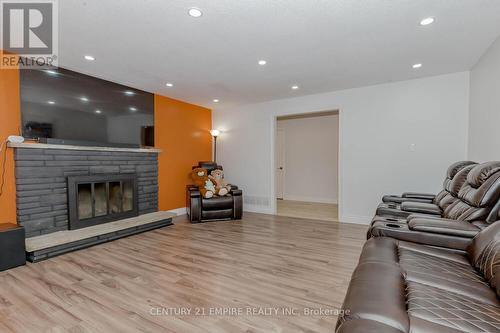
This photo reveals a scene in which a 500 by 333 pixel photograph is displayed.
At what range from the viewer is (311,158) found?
6926 millimetres

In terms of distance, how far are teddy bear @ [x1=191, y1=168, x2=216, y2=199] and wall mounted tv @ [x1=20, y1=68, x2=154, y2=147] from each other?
3.58ft

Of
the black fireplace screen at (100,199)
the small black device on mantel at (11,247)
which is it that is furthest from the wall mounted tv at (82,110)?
the small black device on mantel at (11,247)

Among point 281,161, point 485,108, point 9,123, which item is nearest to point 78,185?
point 9,123

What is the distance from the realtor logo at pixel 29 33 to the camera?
216 centimetres

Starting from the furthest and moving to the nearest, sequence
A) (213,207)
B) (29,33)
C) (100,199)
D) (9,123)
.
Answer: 1. (213,207)
2. (100,199)
3. (9,123)
4. (29,33)

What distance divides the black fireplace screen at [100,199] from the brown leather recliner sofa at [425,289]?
3.77 meters

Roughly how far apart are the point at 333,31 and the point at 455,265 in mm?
2243

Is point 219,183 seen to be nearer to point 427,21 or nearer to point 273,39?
point 273,39

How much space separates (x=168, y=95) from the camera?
4.93 m

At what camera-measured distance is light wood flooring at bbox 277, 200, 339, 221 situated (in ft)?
16.8

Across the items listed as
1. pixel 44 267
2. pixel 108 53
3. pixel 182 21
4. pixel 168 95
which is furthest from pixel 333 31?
pixel 44 267

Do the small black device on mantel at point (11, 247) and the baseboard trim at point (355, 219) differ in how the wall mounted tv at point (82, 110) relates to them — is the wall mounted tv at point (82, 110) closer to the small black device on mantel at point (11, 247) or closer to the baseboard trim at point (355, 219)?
the small black device on mantel at point (11, 247)

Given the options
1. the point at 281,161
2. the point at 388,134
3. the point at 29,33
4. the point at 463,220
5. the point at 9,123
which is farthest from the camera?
the point at 281,161

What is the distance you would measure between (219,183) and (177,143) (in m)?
1.26
